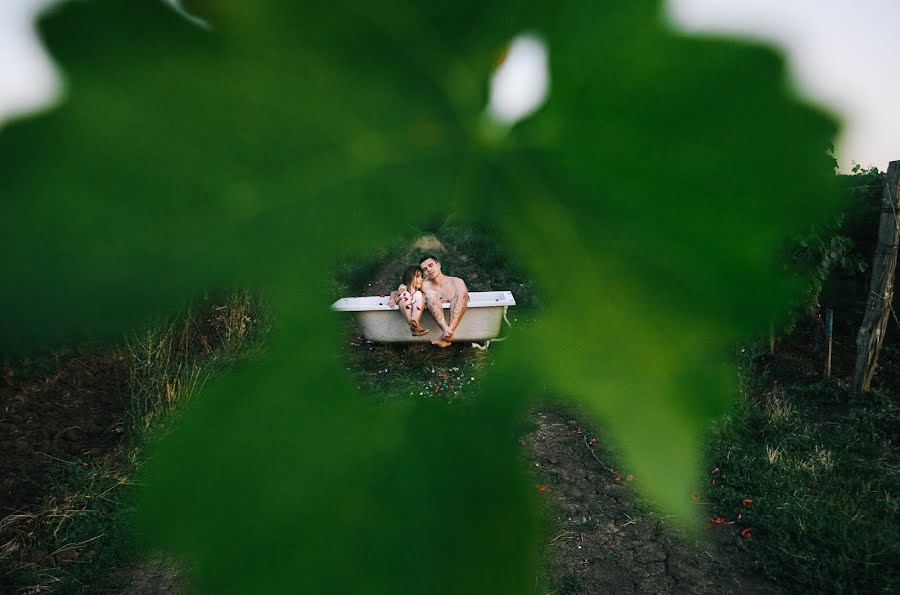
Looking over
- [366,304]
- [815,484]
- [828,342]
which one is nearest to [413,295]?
[366,304]

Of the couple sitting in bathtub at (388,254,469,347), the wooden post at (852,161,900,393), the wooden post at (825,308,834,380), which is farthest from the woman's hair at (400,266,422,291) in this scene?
→ the wooden post at (825,308,834,380)

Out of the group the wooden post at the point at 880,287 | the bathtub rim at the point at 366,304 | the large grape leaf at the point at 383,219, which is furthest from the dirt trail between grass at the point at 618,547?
the large grape leaf at the point at 383,219

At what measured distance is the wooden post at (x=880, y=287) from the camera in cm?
173

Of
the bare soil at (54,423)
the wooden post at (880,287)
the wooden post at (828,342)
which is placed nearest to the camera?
the wooden post at (880,287)

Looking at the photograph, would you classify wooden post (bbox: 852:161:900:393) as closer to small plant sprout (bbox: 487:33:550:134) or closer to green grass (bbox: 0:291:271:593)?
small plant sprout (bbox: 487:33:550:134)

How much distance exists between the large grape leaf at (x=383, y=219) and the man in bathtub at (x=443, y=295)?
0.14m

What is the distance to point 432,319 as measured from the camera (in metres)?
0.64

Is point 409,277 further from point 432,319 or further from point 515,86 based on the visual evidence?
point 432,319

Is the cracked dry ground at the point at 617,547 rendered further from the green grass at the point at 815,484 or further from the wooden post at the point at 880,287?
the wooden post at the point at 880,287

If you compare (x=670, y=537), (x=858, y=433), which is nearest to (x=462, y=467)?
(x=670, y=537)

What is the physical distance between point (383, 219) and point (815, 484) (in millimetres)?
2154

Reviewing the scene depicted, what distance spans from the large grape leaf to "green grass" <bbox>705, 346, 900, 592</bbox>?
5.49ft

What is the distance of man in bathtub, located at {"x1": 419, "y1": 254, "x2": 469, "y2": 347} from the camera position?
296mm

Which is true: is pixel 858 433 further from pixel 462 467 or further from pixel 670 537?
pixel 462 467
